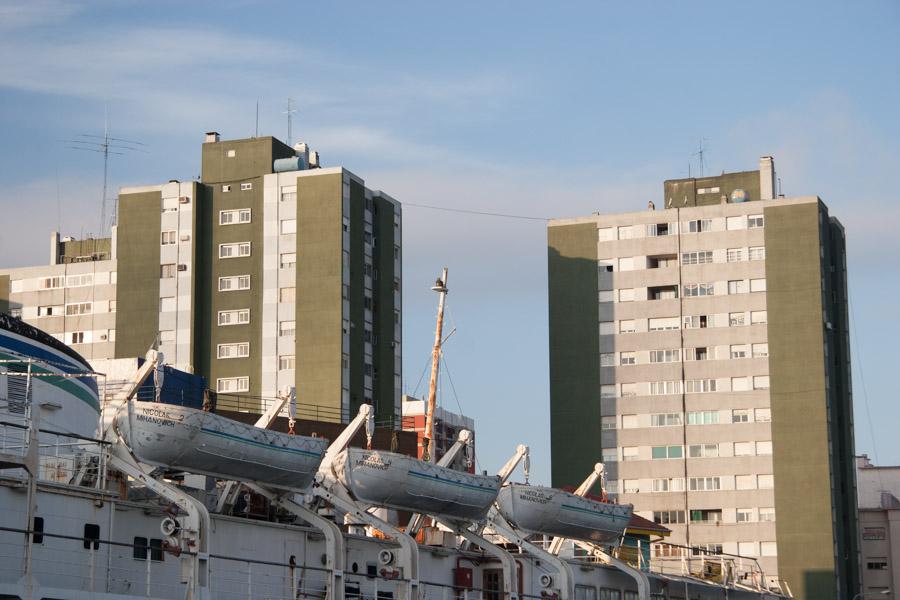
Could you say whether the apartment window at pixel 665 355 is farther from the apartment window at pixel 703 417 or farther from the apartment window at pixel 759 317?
the apartment window at pixel 759 317

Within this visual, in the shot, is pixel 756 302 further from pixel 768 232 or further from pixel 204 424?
pixel 204 424

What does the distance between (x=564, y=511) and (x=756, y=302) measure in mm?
69333

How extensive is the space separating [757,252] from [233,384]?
47992 mm

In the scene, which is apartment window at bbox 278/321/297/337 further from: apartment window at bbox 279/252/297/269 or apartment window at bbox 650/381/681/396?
apartment window at bbox 650/381/681/396

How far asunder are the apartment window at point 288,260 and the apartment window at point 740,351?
130ft

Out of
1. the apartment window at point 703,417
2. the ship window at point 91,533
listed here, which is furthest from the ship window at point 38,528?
the apartment window at point 703,417

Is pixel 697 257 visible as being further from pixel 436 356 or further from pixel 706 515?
pixel 436 356

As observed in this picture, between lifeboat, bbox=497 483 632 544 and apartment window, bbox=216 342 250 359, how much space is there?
66643 mm

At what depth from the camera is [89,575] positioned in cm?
3991

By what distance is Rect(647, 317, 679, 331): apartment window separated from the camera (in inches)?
5034

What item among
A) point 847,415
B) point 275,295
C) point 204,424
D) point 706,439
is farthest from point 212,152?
point 204,424

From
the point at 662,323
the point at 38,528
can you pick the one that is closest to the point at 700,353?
the point at 662,323

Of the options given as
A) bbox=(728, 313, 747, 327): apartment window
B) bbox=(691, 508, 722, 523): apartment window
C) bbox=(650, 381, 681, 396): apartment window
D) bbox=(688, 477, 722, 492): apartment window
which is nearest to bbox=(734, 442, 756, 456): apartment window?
bbox=(688, 477, 722, 492): apartment window

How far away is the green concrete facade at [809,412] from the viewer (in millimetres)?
116375
